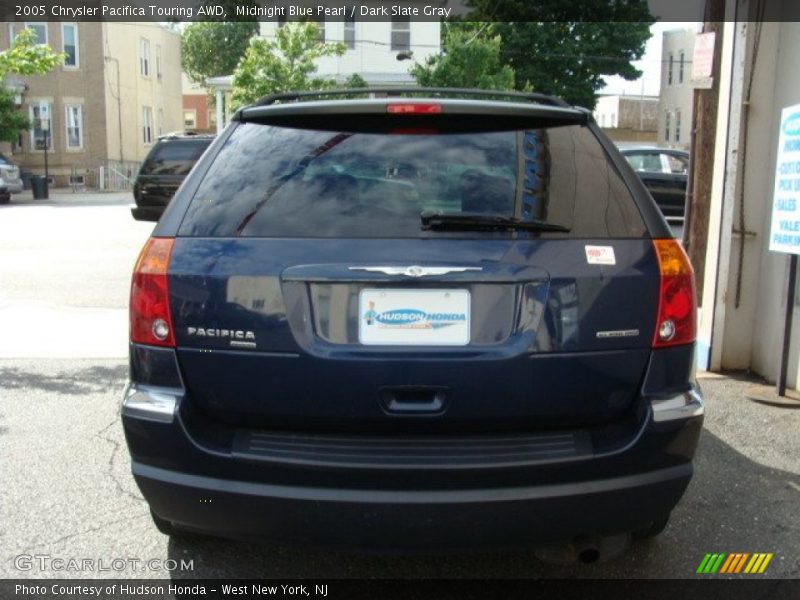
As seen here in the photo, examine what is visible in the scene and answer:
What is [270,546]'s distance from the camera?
9.93 ft

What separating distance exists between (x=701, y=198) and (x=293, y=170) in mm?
5544

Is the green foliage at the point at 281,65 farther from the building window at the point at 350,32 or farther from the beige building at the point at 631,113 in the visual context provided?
the beige building at the point at 631,113

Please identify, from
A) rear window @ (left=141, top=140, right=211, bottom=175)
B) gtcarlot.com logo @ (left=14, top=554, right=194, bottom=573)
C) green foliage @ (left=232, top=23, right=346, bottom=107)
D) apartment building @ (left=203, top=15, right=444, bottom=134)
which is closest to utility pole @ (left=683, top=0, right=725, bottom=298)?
gtcarlot.com logo @ (left=14, top=554, right=194, bottom=573)

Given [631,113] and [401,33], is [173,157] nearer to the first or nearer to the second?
[401,33]

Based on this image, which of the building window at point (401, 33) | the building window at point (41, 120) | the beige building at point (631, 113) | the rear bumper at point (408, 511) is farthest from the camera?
the beige building at point (631, 113)

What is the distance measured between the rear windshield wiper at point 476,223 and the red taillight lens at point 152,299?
83 cm

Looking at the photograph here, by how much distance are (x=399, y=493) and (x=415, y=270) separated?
0.66 metres

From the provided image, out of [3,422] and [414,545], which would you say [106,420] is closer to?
[3,422]

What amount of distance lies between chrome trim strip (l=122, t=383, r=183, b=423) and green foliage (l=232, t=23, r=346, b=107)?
2318 centimetres

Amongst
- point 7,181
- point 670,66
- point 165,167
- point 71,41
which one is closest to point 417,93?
point 165,167

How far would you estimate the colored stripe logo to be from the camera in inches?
125

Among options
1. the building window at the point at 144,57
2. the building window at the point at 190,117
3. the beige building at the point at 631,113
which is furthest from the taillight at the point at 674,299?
the beige building at the point at 631,113

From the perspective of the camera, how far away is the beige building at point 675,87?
4797 centimetres

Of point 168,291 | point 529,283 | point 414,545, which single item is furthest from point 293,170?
point 414,545
